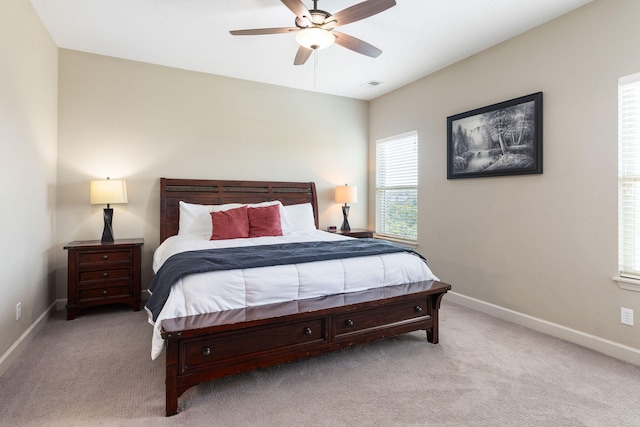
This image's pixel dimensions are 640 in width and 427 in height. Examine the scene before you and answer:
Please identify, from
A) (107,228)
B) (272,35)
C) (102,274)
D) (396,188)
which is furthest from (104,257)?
(396,188)

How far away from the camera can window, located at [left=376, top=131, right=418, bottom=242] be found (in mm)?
4582

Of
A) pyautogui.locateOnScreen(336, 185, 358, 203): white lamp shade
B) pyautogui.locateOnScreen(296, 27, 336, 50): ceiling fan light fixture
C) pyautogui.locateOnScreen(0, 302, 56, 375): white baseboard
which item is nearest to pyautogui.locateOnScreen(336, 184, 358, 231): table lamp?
pyautogui.locateOnScreen(336, 185, 358, 203): white lamp shade

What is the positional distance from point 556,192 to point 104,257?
171 inches

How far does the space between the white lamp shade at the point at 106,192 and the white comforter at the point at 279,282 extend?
1.05 meters

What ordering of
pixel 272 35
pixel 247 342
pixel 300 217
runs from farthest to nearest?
1. pixel 300 217
2. pixel 272 35
3. pixel 247 342

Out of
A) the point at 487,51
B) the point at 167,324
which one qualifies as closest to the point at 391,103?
the point at 487,51

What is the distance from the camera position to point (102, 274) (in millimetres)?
3416

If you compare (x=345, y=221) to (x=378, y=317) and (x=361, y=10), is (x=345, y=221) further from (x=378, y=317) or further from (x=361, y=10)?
(x=361, y=10)

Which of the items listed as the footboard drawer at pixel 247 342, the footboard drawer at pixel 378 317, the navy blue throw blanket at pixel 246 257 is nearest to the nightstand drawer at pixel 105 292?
the navy blue throw blanket at pixel 246 257

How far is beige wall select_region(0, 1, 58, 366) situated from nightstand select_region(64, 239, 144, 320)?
0.26m

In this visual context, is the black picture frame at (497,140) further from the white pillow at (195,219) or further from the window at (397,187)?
the white pillow at (195,219)

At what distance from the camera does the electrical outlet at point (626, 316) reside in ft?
8.13

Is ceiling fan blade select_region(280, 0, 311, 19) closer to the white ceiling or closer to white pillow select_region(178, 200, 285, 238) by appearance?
the white ceiling

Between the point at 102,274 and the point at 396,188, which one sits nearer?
the point at 102,274
